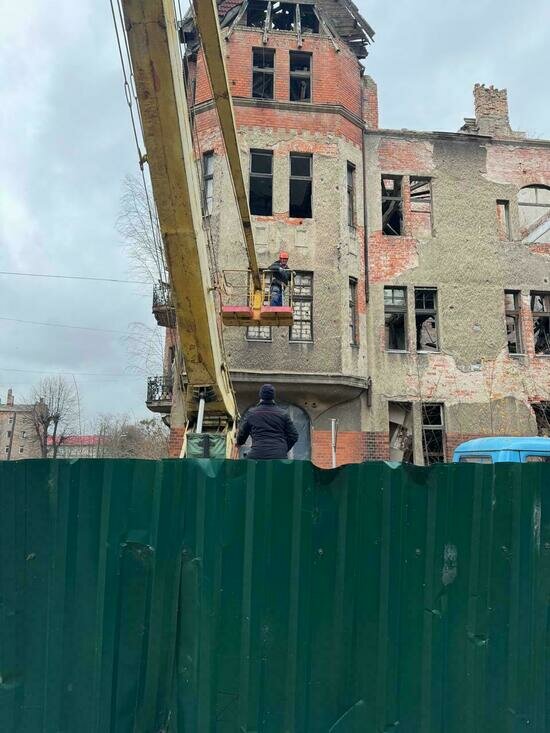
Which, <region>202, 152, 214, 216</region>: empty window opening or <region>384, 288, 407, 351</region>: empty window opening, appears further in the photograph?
<region>384, 288, 407, 351</region>: empty window opening

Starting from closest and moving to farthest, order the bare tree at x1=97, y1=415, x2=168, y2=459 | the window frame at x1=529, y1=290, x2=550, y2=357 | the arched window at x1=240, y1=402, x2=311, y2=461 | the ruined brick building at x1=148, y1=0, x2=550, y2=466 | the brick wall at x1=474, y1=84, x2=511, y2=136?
the arched window at x1=240, y1=402, x2=311, y2=461 < the ruined brick building at x1=148, y1=0, x2=550, y2=466 < the window frame at x1=529, y1=290, x2=550, y2=357 < the brick wall at x1=474, y1=84, x2=511, y2=136 < the bare tree at x1=97, y1=415, x2=168, y2=459

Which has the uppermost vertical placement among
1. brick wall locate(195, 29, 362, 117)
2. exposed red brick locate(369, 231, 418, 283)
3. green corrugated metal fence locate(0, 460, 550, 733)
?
brick wall locate(195, 29, 362, 117)

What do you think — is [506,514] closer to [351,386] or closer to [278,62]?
[351,386]

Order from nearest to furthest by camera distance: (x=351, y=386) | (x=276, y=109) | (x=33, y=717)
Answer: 1. (x=33, y=717)
2. (x=351, y=386)
3. (x=276, y=109)

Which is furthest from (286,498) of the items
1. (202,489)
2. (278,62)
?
(278,62)

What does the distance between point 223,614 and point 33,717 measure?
3.96 ft

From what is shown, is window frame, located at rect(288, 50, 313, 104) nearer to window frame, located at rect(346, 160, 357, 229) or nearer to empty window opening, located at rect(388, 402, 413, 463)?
window frame, located at rect(346, 160, 357, 229)

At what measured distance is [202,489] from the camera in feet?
10.4

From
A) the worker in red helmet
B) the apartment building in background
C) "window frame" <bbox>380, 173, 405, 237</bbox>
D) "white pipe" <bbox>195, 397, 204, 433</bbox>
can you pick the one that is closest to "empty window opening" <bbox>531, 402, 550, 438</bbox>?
"window frame" <bbox>380, 173, 405, 237</bbox>

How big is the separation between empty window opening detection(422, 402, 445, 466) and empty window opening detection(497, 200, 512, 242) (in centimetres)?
630

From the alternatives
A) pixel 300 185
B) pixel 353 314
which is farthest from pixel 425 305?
pixel 300 185

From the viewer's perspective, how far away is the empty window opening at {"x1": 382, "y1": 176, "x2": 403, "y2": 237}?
17641 millimetres

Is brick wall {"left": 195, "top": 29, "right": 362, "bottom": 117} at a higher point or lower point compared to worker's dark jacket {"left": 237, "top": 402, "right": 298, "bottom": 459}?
higher

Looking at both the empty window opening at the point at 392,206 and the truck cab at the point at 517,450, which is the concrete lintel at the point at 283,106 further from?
the truck cab at the point at 517,450
